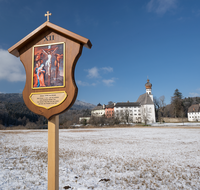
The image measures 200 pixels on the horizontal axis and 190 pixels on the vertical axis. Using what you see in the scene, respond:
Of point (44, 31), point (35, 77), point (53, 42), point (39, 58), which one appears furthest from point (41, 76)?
point (44, 31)

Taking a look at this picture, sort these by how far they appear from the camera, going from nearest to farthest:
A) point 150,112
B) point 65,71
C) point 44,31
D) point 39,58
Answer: point 65,71 < point 39,58 < point 44,31 < point 150,112

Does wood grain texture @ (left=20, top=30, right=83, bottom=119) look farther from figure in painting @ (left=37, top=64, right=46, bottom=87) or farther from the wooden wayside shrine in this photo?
figure in painting @ (left=37, top=64, right=46, bottom=87)

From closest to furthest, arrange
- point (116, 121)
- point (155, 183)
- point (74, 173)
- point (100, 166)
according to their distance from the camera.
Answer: point (155, 183), point (74, 173), point (100, 166), point (116, 121)

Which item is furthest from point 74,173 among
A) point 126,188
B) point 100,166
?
point 126,188

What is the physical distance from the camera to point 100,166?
27.7 ft

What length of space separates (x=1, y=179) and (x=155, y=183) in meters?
5.94

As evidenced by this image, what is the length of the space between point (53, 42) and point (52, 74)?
2.77ft

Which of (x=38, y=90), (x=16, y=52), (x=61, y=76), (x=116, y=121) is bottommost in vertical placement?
(x=116, y=121)

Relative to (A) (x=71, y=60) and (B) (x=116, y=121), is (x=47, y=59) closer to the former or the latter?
(A) (x=71, y=60)

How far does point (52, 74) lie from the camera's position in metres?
3.95

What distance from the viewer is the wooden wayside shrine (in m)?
3.84

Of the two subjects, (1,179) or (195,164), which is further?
(195,164)

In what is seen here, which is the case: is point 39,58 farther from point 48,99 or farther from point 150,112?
point 150,112

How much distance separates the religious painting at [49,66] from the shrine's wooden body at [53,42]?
Result: 0.09m
